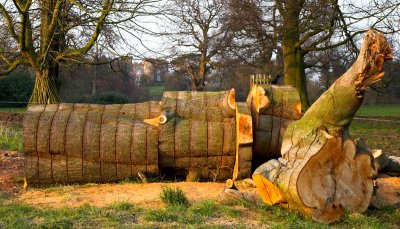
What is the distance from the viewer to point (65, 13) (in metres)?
13.4

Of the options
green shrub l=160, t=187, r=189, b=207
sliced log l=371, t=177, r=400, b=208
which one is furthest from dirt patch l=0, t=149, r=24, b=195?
sliced log l=371, t=177, r=400, b=208

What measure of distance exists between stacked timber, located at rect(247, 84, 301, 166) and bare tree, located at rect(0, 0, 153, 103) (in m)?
5.98

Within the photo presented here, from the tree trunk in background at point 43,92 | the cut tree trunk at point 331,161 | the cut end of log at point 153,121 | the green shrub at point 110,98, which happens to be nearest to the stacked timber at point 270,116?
the cut tree trunk at point 331,161

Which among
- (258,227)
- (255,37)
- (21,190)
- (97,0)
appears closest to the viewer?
(258,227)

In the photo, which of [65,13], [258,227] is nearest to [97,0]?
[65,13]

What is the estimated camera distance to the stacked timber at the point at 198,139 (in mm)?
7336

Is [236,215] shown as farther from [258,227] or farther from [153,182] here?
[153,182]

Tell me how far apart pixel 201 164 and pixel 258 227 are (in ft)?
8.32

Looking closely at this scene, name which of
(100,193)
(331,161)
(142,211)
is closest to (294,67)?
(100,193)

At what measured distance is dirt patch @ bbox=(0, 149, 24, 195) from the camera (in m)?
7.16

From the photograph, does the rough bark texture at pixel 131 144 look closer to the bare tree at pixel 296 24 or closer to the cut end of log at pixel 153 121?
the cut end of log at pixel 153 121

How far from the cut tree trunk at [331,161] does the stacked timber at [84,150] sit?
6.78 feet

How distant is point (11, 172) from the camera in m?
8.27

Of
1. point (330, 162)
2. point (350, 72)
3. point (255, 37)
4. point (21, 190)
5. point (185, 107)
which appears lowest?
point (21, 190)
